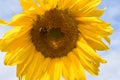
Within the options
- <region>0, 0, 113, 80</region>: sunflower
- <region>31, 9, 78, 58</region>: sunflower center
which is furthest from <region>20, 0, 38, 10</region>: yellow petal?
<region>31, 9, 78, 58</region>: sunflower center

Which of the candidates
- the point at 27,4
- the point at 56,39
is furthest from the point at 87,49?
the point at 27,4

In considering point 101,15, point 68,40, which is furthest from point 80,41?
point 101,15

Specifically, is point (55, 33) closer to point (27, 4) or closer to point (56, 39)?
point (56, 39)

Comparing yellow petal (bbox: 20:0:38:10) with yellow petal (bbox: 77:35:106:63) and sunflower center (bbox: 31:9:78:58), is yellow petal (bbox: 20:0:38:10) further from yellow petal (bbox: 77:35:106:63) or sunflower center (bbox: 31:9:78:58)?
yellow petal (bbox: 77:35:106:63)

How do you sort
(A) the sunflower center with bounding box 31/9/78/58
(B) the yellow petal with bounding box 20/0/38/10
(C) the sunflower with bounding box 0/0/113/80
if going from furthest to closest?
1. (A) the sunflower center with bounding box 31/9/78/58
2. (C) the sunflower with bounding box 0/0/113/80
3. (B) the yellow petal with bounding box 20/0/38/10

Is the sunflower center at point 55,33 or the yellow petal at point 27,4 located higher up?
the yellow petal at point 27,4

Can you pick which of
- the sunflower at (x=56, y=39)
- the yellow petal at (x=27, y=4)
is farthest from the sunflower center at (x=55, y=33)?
the yellow petal at (x=27, y=4)

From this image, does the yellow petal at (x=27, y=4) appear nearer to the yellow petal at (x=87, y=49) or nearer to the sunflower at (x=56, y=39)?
the sunflower at (x=56, y=39)

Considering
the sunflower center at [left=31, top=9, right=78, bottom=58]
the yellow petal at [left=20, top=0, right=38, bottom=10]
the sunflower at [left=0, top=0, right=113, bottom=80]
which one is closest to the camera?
the yellow petal at [left=20, top=0, right=38, bottom=10]

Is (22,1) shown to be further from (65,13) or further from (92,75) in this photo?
(92,75)
